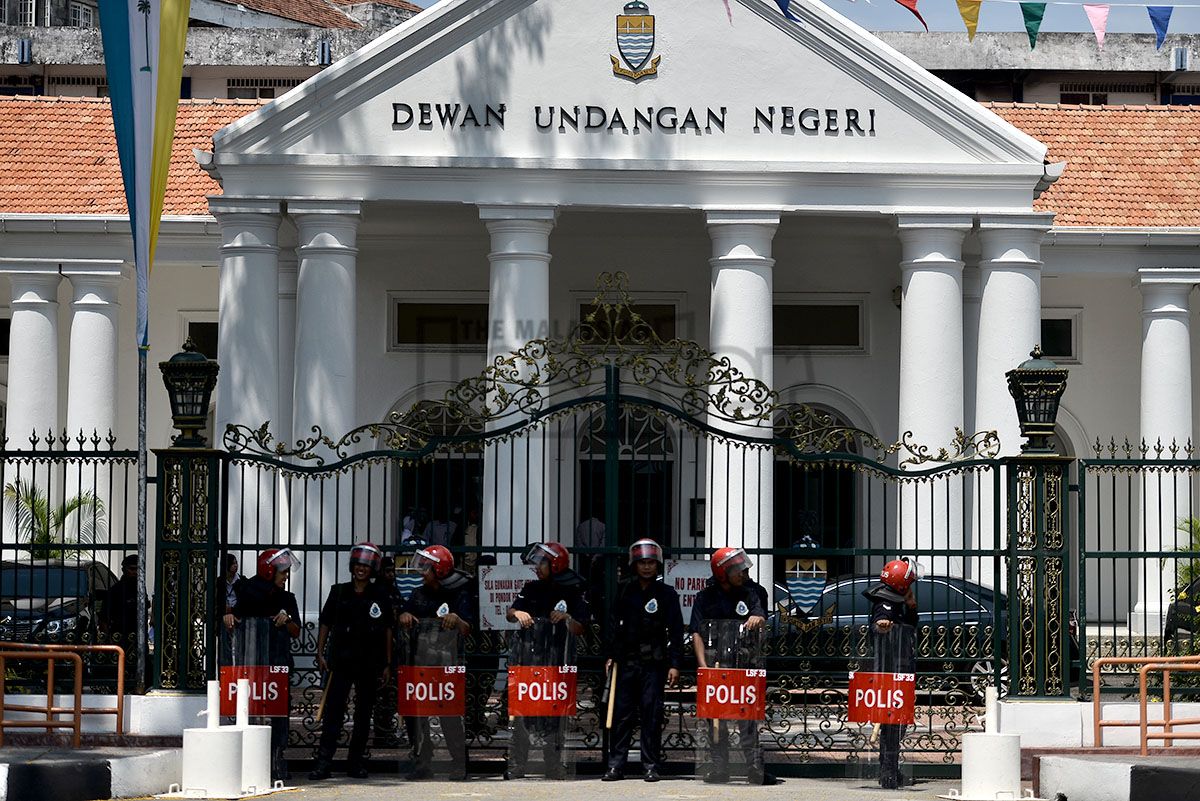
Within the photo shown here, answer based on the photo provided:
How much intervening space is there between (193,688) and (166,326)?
13.6 metres

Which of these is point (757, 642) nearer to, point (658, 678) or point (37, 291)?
point (658, 678)

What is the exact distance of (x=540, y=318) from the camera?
21.8m

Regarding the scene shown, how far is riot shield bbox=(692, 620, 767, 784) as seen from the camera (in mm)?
13180

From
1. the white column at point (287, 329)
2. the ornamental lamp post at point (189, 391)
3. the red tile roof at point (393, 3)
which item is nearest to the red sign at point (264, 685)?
the ornamental lamp post at point (189, 391)

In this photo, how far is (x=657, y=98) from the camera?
22203mm

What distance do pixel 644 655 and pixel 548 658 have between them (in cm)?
62

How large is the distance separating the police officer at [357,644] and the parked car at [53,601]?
1.63 meters

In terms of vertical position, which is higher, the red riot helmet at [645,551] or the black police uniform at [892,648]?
the red riot helmet at [645,551]

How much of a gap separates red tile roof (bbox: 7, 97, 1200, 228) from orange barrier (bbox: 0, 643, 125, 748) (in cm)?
1290

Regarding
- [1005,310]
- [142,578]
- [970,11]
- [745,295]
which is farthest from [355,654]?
[1005,310]

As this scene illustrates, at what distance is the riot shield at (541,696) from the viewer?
13328 mm

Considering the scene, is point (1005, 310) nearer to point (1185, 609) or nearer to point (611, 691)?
point (1185, 609)

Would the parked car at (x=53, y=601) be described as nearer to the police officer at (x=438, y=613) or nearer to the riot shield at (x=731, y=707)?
the police officer at (x=438, y=613)

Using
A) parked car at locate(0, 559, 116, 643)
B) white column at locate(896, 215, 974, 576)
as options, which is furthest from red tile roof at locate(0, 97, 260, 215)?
parked car at locate(0, 559, 116, 643)
